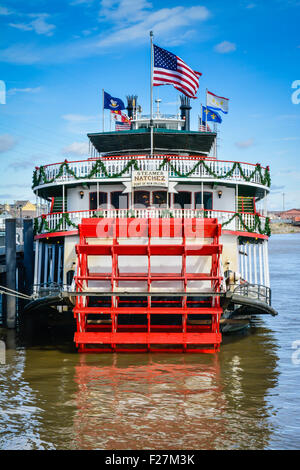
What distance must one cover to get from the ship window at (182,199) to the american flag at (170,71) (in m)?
3.34

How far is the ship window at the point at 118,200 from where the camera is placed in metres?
16.4

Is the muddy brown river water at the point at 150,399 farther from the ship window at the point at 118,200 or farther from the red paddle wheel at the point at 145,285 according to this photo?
the ship window at the point at 118,200

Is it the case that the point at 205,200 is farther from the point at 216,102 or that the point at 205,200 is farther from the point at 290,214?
the point at 290,214

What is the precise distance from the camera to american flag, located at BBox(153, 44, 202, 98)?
55.3 ft

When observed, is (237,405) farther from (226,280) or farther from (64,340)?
(64,340)

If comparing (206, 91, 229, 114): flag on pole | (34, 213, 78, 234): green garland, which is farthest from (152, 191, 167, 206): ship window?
(206, 91, 229, 114): flag on pole

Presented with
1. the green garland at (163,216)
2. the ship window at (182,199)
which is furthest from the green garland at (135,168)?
the green garland at (163,216)

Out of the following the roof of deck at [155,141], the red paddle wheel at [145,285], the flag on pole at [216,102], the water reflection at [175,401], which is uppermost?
the flag on pole at [216,102]

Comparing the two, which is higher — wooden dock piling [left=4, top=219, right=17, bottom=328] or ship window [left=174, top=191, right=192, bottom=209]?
ship window [left=174, top=191, right=192, bottom=209]

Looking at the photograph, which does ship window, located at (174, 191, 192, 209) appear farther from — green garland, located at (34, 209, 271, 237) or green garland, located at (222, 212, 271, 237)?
green garland, located at (222, 212, 271, 237)

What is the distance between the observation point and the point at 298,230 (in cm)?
14425

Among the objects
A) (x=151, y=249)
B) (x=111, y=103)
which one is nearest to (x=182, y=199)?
(x=151, y=249)

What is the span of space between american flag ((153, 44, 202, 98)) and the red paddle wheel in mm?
5068

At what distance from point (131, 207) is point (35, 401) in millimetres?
7340
